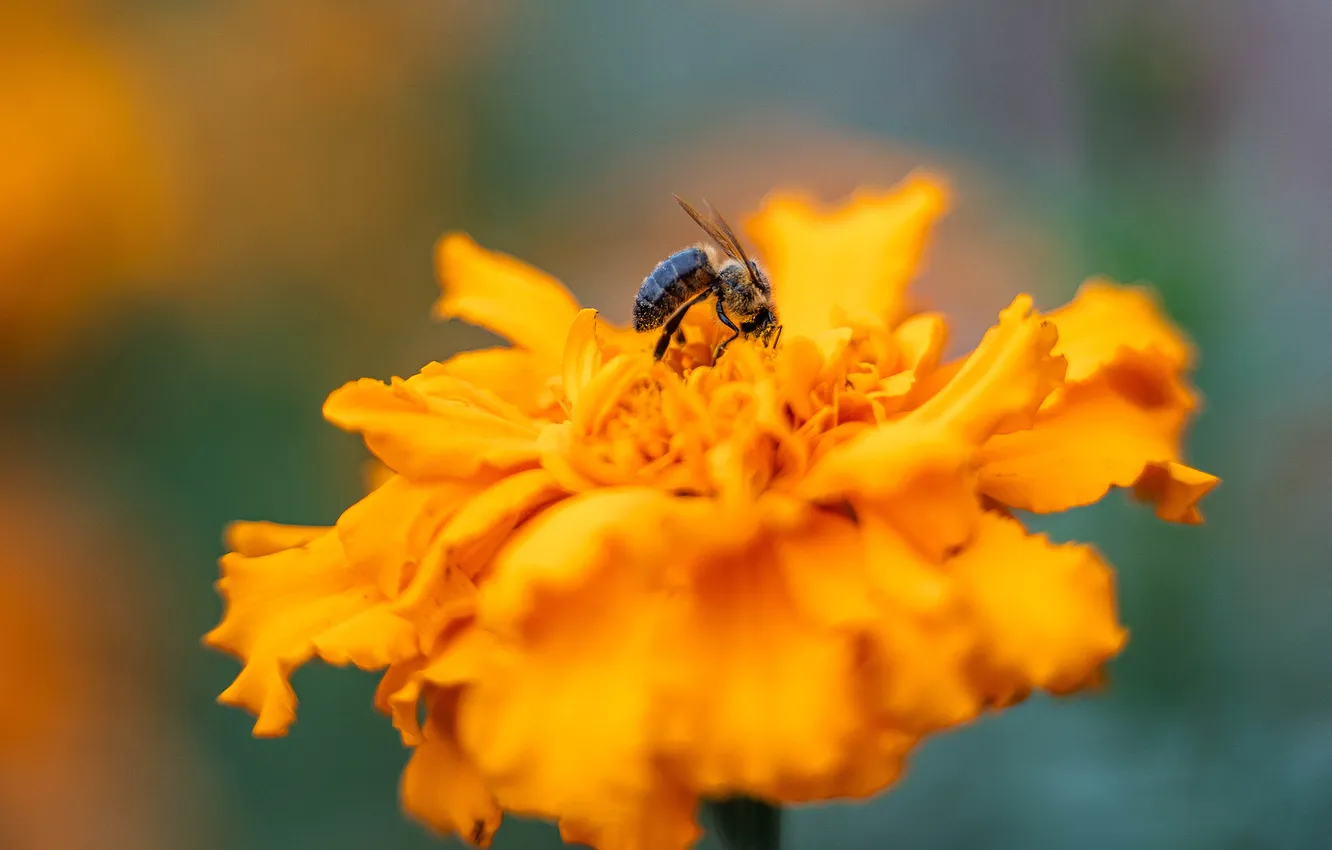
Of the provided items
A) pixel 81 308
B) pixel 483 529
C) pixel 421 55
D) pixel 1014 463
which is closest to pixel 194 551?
pixel 81 308

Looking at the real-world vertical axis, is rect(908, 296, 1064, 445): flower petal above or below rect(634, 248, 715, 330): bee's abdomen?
below

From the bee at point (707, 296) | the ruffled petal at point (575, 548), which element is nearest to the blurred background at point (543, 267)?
the bee at point (707, 296)

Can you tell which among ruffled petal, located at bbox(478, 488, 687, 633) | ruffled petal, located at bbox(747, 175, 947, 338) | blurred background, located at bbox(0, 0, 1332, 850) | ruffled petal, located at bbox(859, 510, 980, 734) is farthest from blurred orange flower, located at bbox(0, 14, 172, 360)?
ruffled petal, located at bbox(859, 510, 980, 734)

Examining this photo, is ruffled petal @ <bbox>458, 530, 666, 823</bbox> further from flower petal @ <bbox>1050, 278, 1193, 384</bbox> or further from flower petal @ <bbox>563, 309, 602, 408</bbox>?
flower petal @ <bbox>1050, 278, 1193, 384</bbox>

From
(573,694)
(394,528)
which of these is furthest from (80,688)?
(573,694)

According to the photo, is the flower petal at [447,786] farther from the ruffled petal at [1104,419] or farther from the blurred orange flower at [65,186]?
the blurred orange flower at [65,186]

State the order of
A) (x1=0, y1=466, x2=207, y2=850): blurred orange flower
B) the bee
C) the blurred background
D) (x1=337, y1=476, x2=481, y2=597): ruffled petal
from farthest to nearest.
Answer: (x1=0, y1=466, x2=207, y2=850): blurred orange flower, the blurred background, the bee, (x1=337, y1=476, x2=481, y2=597): ruffled petal
